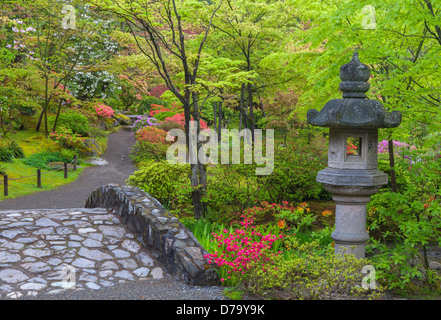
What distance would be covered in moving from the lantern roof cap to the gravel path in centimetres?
250

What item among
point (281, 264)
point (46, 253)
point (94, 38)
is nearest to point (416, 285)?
point (281, 264)

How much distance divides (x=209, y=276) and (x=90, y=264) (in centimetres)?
184

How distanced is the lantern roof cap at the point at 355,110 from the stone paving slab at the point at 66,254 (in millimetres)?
3092

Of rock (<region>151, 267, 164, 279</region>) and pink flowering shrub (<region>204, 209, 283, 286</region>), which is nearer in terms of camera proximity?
pink flowering shrub (<region>204, 209, 283, 286</region>)

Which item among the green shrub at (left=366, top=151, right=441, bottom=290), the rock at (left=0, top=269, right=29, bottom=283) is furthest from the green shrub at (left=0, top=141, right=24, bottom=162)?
the green shrub at (left=366, top=151, right=441, bottom=290)

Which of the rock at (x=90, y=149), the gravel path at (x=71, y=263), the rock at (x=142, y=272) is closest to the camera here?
the gravel path at (x=71, y=263)

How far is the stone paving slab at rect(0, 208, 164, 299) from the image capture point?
5109 millimetres

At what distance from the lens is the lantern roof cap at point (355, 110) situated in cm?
485

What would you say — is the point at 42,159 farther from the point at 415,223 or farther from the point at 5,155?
the point at 415,223

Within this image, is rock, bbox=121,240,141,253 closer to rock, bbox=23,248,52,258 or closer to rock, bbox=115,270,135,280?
rock, bbox=115,270,135,280

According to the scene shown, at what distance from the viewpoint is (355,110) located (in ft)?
16.1

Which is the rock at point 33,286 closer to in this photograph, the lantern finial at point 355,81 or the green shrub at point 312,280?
the green shrub at point 312,280

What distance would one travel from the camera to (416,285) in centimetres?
512

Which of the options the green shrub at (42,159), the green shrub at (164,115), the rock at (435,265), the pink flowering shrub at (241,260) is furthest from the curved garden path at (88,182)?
the rock at (435,265)
